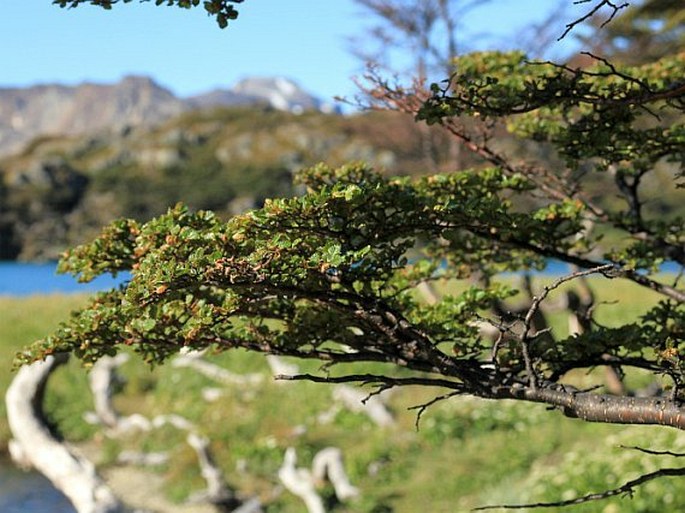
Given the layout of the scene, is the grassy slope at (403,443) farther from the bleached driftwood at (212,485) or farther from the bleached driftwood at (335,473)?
the bleached driftwood at (212,485)

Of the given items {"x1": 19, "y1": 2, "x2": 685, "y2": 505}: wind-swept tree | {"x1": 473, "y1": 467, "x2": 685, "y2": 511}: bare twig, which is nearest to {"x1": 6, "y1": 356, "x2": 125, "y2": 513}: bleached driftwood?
{"x1": 19, "y1": 2, "x2": 685, "y2": 505}: wind-swept tree

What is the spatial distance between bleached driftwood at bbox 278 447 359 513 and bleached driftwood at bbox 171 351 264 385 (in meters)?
5.81

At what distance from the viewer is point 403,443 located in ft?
47.0

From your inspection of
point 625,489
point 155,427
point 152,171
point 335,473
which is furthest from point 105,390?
point 152,171

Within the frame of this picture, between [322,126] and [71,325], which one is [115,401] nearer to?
[71,325]

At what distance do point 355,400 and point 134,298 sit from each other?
12720 millimetres

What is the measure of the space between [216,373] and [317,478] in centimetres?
748

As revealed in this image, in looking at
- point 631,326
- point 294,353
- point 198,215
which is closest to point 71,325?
point 198,215

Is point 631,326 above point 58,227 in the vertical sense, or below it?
below

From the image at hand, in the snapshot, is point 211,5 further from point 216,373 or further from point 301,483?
point 216,373

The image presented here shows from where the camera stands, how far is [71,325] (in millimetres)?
4836

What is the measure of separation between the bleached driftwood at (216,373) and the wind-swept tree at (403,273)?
13.3 metres

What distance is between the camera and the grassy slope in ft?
35.5

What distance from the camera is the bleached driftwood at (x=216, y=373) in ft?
64.0
